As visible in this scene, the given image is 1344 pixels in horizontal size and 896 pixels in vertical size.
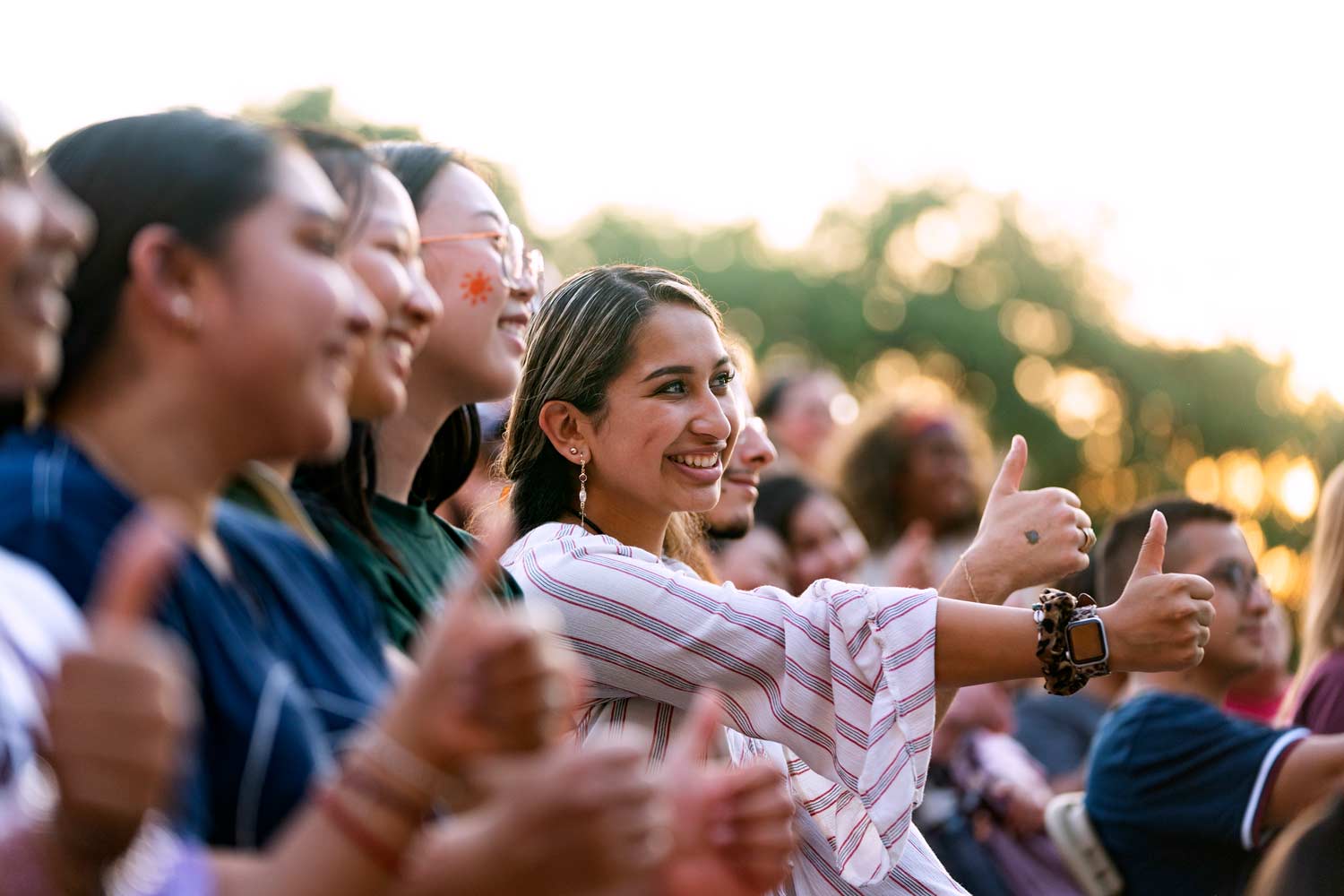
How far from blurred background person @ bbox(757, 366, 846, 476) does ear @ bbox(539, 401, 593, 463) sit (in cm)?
443

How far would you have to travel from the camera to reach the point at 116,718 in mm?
1454

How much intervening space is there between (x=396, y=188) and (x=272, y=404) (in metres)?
0.80

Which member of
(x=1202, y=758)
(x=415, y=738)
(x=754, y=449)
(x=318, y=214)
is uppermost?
(x=318, y=214)

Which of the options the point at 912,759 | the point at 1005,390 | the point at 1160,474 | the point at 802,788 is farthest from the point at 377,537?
the point at 1005,390

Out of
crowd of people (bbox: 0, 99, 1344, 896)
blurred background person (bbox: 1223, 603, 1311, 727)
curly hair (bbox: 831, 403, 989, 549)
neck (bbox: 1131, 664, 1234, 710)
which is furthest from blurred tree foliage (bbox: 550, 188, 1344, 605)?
crowd of people (bbox: 0, 99, 1344, 896)

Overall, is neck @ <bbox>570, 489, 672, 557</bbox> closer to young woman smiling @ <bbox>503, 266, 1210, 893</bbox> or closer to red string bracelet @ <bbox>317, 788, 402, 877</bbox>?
young woman smiling @ <bbox>503, 266, 1210, 893</bbox>

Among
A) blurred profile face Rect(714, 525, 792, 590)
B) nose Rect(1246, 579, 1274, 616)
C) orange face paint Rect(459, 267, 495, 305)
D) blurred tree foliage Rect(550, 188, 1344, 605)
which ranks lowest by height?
blurred tree foliage Rect(550, 188, 1344, 605)

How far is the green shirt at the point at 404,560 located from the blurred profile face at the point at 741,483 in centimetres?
177

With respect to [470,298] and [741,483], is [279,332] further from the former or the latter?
[741,483]

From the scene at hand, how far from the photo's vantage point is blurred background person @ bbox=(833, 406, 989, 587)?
730 cm

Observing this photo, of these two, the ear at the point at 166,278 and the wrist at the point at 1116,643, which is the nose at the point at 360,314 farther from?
the wrist at the point at 1116,643

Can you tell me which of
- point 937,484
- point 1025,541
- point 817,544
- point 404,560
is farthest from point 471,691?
point 937,484

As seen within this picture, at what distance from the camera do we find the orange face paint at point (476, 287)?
10.1 ft

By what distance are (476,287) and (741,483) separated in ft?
6.73
